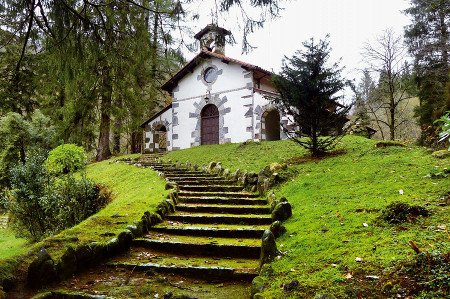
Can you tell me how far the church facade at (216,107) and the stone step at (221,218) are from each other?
10667 mm

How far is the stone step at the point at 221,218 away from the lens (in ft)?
20.7


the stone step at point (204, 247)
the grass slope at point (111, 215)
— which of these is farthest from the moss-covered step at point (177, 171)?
the stone step at point (204, 247)

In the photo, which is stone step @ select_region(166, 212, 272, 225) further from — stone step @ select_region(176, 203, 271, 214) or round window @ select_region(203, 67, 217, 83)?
round window @ select_region(203, 67, 217, 83)

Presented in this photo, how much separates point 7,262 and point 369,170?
7248 mm

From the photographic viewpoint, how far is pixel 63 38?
170 inches

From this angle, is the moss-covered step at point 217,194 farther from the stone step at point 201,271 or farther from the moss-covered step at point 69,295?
the moss-covered step at point 69,295

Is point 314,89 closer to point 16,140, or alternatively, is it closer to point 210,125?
point 210,125

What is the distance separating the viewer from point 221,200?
7.77 metres

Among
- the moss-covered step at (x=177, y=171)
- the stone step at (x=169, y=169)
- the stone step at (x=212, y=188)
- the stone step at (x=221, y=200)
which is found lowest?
the stone step at (x=221, y=200)

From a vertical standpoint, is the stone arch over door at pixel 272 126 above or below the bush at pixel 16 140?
above

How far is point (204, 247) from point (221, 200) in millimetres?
2592

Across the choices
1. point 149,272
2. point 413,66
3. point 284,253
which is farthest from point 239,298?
point 413,66

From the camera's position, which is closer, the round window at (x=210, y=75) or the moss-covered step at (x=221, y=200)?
the moss-covered step at (x=221, y=200)

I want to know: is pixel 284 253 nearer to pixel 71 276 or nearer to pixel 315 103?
pixel 71 276
